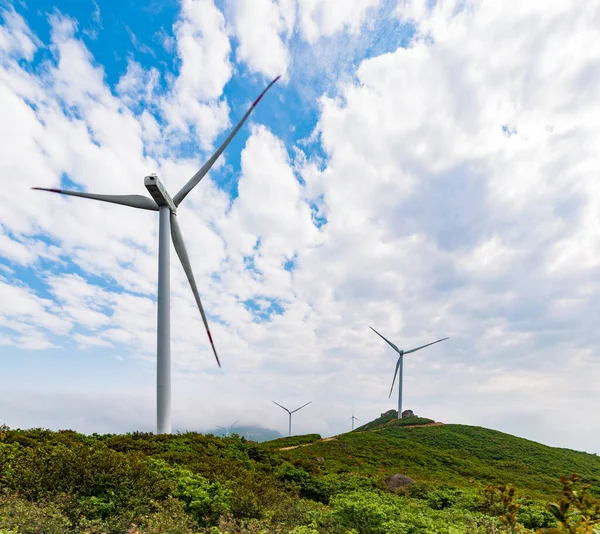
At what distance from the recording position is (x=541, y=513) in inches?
520

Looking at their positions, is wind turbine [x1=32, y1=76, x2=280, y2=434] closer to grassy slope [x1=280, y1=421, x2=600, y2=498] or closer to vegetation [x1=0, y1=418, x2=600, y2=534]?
vegetation [x1=0, y1=418, x2=600, y2=534]

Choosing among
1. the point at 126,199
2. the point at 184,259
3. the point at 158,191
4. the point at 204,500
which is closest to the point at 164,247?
the point at 184,259

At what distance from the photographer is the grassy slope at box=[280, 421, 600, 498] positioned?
1096 inches

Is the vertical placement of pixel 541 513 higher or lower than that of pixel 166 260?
lower

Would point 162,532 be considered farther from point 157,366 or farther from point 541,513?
point 157,366

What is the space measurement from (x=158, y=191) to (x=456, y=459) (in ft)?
111

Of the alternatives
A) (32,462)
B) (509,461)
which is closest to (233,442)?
(32,462)

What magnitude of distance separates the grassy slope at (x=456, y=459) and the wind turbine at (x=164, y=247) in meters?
8.74

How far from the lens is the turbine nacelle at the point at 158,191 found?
25.4 metres

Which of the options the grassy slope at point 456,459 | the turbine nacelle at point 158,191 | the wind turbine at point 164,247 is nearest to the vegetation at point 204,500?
the wind turbine at point 164,247

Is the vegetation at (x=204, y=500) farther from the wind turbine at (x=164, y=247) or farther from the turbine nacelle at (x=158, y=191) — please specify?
the turbine nacelle at (x=158, y=191)

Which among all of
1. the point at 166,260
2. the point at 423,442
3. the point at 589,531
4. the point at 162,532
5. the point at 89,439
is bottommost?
the point at 162,532

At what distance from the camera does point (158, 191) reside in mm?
25609

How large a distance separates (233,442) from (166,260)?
37.9 ft
